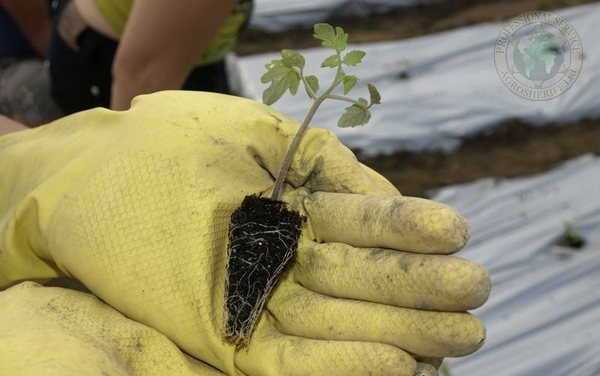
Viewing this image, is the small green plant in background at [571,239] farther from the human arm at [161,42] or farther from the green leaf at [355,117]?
the green leaf at [355,117]

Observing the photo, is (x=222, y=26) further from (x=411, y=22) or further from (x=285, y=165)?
(x=411, y=22)

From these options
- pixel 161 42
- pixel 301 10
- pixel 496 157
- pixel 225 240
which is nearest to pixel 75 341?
pixel 225 240

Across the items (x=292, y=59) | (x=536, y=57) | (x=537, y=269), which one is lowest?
(x=537, y=269)

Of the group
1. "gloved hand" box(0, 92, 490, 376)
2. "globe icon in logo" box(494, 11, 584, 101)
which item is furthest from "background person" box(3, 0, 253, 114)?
"globe icon in logo" box(494, 11, 584, 101)

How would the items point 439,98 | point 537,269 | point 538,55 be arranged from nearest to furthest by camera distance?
1. point 538,55
2. point 537,269
3. point 439,98

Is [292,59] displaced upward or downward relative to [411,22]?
upward

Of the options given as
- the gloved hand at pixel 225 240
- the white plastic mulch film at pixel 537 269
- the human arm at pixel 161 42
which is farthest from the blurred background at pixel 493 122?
the gloved hand at pixel 225 240

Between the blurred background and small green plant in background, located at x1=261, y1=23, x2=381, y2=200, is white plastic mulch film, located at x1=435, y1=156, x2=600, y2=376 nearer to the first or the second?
the blurred background

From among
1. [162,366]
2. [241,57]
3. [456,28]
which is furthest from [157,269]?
[456,28]
